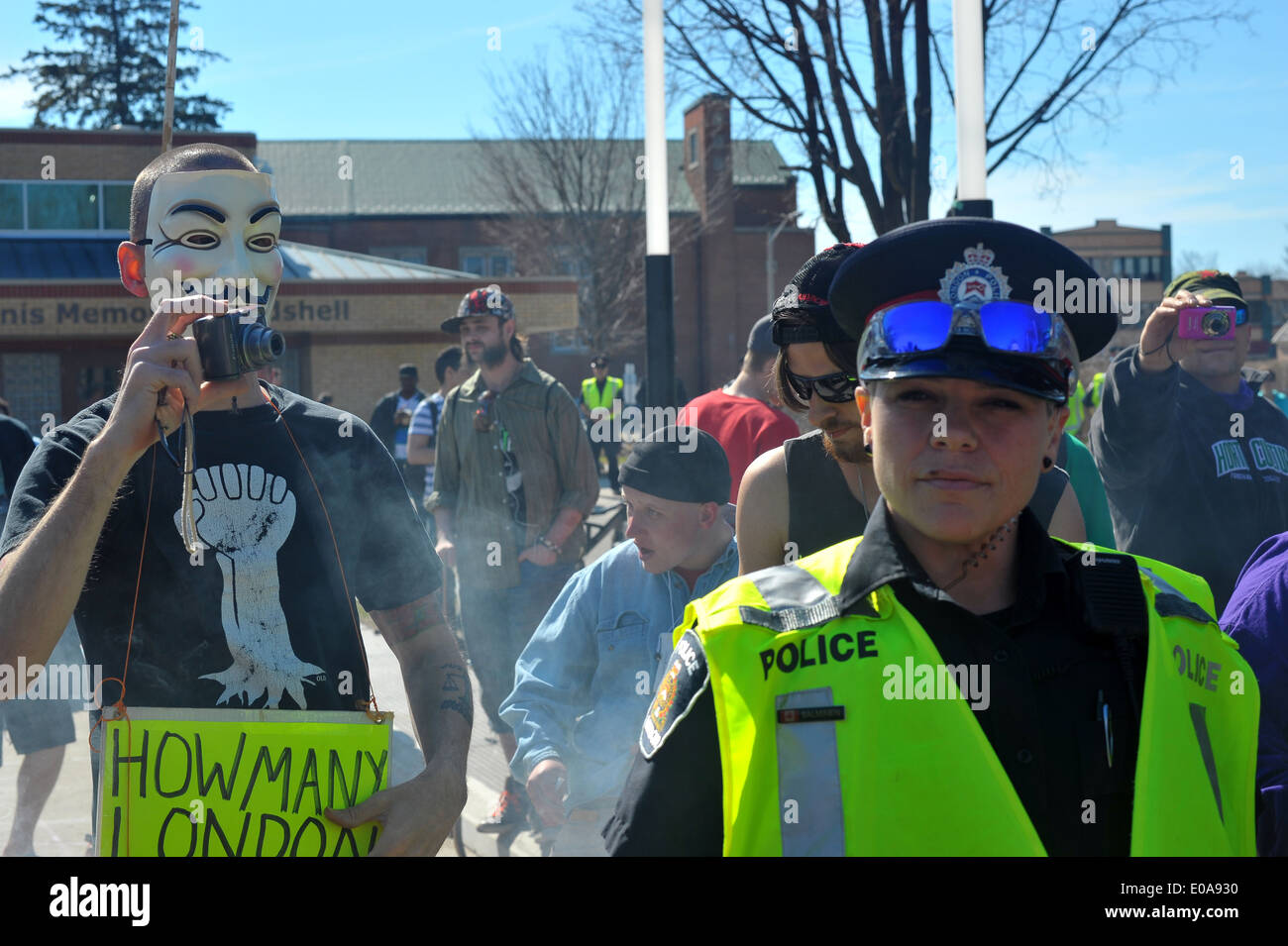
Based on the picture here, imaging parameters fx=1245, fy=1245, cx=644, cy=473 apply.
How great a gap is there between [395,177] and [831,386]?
47.5 meters

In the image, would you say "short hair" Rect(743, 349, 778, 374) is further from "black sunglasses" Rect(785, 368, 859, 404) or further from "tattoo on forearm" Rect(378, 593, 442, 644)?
"tattoo on forearm" Rect(378, 593, 442, 644)

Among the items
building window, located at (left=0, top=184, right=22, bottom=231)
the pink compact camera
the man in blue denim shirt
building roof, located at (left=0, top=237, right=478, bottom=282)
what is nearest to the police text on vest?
the man in blue denim shirt

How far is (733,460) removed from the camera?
5109 mm

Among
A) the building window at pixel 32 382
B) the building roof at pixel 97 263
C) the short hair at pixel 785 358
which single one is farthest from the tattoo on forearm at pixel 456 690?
the building window at pixel 32 382

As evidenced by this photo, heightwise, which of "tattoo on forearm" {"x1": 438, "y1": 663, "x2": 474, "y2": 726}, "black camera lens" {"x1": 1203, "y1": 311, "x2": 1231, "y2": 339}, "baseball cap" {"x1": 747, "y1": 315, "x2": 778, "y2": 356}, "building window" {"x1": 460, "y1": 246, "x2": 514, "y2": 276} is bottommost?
"tattoo on forearm" {"x1": 438, "y1": 663, "x2": 474, "y2": 726}

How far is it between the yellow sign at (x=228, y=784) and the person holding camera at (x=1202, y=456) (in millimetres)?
3388

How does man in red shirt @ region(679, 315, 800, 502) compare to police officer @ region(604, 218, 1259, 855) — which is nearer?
police officer @ region(604, 218, 1259, 855)

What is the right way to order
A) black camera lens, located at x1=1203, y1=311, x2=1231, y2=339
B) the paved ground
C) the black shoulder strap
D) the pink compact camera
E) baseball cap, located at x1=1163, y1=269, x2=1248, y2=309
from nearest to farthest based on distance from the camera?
the black shoulder strap < the pink compact camera < black camera lens, located at x1=1203, y1=311, x2=1231, y2=339 < baseball cap, located at x1=1163, y1=269, x2=1248, y2=309 < the paved ground

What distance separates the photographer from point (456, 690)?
8.84 ft

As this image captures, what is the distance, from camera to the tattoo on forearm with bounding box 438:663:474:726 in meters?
2.68

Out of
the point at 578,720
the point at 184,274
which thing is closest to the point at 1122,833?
the point at 184,274

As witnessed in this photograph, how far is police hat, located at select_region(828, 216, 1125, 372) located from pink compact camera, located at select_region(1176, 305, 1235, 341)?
2668 mm

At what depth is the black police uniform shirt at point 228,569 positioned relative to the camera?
2426mm

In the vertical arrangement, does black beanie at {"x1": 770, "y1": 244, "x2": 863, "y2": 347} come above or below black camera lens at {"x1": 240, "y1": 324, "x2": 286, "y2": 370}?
above
